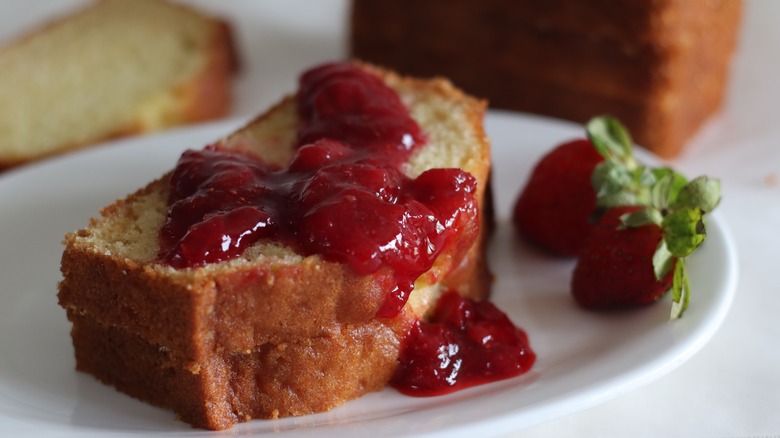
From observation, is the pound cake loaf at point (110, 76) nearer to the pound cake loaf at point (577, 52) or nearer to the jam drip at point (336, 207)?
the pound cake loaf at point (577, 52)

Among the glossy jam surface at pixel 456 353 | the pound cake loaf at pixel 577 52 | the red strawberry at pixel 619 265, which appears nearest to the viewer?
the glossy jam surface at pixel 456 353

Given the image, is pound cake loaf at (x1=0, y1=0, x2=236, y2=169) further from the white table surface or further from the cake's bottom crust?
the cake's bottom crust

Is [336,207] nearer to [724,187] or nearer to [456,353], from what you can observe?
[456,353]

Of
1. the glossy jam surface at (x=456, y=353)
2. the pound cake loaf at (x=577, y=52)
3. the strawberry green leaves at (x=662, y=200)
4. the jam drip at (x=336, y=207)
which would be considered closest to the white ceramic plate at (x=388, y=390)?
the glossy jam surface at (x=456, y=353)

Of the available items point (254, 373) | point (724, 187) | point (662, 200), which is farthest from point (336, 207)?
point (724, 187)

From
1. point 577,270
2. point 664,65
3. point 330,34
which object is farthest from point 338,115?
point 330,34

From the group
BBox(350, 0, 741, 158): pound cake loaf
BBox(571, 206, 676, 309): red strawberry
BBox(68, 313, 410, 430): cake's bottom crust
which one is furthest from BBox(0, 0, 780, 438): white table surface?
BBox(68, 313, 410, 430): cake's bottom crust
